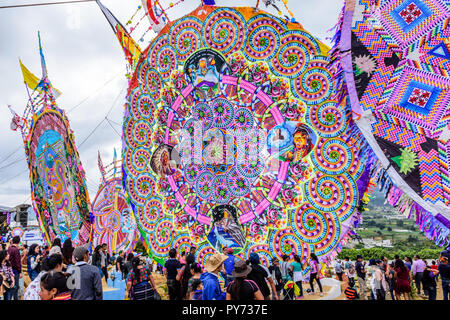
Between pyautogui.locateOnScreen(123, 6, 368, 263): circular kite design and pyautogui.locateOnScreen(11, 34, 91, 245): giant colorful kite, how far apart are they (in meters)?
1.63

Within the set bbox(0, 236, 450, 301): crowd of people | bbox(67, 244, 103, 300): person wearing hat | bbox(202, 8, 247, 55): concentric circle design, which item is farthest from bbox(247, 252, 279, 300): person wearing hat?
bbox(202, 8, 247, 55): concentric circle design

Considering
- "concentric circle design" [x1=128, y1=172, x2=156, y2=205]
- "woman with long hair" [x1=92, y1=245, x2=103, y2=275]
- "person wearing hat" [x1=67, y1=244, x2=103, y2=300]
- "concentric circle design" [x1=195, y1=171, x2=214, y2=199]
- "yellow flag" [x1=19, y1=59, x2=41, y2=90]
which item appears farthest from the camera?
"yellow flag" [x1=19, y1=59, x2=41, y2=90]

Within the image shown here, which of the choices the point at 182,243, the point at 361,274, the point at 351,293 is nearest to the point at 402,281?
the point at 351,293

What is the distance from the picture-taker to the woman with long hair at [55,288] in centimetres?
290

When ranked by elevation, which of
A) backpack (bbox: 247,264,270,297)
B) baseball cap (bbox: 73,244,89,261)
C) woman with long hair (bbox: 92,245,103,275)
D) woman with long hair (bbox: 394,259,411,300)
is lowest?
woman with long hair (bbox: 394,259,411,300)

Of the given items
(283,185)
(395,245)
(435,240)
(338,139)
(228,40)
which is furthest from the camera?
(395,245)

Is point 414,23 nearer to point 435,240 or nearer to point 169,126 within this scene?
point 435,240

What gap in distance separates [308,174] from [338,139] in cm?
73

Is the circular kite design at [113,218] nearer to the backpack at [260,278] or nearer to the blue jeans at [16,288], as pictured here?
the blue jeans at [16,288]

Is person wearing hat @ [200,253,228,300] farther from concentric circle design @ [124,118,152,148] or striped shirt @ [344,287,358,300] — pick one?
concentric circle design @ [124,118,152,148]

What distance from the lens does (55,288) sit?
292 centimetres

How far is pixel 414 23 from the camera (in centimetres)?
424

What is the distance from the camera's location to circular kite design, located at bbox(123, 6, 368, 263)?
5.38 metres

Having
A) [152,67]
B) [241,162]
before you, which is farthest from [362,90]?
[152,67]
